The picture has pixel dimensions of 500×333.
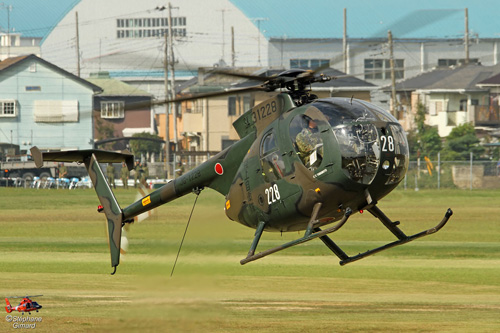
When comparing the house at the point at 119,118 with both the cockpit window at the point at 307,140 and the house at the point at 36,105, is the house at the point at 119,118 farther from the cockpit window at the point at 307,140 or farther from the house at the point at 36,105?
the cockpit window at the point at 307,140

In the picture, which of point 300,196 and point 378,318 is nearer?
point 300,196

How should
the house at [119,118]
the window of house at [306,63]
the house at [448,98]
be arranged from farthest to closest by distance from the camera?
the window of house at [306,63] < the house at [119,118] < the house at [448,98]

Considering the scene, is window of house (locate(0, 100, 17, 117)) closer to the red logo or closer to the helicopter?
the helicopter

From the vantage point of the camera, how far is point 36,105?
97.3 meters

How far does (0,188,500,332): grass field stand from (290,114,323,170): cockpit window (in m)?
3.85

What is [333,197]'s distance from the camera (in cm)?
1689

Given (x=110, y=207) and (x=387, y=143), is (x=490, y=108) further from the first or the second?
(x=387, y=143)

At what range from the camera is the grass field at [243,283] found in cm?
1977

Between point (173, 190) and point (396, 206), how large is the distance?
3964 centimetres

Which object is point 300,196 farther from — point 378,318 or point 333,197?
point 378,318

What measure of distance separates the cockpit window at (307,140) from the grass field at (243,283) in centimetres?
385

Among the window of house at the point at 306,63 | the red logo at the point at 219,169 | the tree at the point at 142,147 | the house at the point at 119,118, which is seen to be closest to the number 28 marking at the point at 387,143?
the red logo at the point at 219,169

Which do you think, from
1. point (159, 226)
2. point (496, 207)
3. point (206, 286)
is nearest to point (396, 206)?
point (496, 207)

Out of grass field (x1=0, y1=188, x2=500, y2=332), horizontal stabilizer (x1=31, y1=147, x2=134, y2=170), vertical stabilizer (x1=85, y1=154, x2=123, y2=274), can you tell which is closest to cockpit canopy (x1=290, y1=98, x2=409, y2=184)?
grass field (x1=0, y1=188, x2=500, y2=332)
